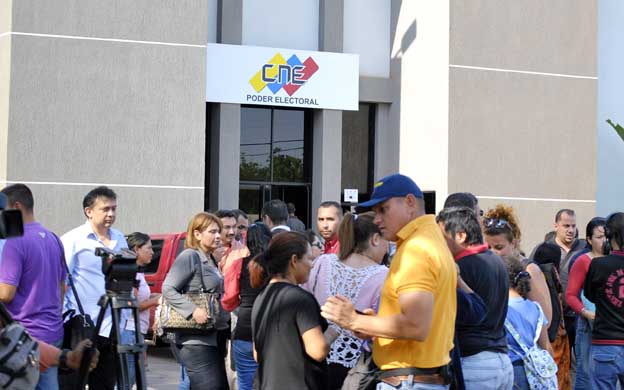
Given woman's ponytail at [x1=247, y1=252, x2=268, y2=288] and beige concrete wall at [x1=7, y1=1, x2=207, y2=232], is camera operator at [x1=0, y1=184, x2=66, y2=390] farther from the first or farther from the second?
beige concrete wall at [x1=7, y1=1, x2=207, y2=232]

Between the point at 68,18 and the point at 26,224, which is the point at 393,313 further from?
the point at 68,18

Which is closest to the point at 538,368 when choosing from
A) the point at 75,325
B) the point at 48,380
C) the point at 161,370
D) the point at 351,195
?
the point at 48,380

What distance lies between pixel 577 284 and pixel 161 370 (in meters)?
6.13

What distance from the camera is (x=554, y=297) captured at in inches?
366

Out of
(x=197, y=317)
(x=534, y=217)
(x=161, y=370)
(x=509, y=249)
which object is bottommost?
(x=161, y=370)

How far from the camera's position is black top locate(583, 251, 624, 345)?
8250 mm

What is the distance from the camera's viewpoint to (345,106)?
2216 cm

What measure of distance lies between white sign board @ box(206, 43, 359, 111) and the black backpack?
11664 millimetres

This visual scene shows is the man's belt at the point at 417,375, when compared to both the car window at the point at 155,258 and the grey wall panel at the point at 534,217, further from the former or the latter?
the grey wall panel at the point at 534,217

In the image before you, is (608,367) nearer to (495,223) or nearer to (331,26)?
(495,223)

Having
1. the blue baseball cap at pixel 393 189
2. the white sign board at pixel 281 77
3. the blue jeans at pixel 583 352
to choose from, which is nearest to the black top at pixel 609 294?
the blue jeans at pixel 583 352

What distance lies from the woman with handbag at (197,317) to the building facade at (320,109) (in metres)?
10.8

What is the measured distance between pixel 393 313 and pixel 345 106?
17.1m

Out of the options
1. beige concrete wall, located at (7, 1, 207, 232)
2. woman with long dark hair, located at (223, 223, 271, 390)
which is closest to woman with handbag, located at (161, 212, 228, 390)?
woman with long dark hair, located at (223, 223, 271, 390)
